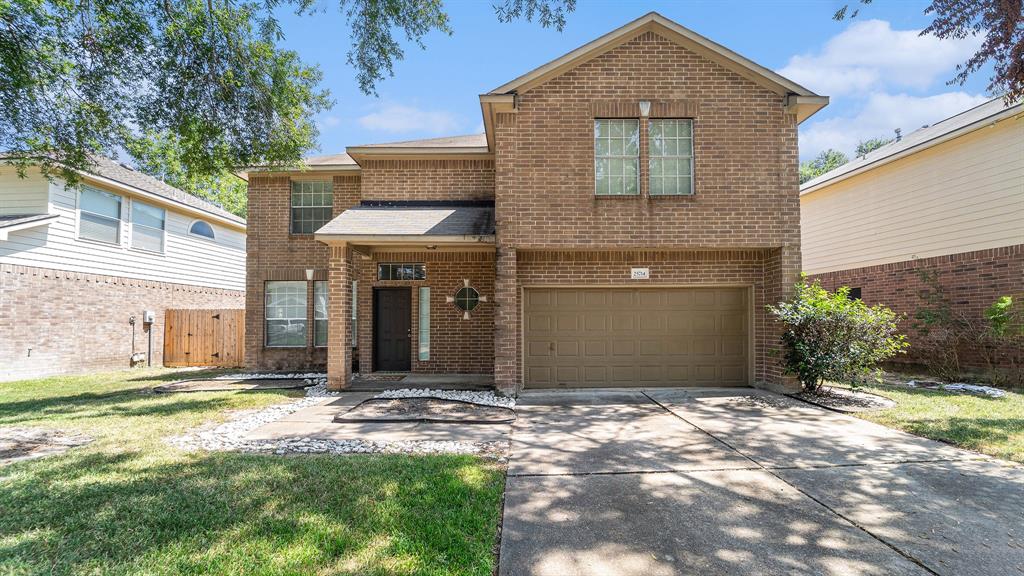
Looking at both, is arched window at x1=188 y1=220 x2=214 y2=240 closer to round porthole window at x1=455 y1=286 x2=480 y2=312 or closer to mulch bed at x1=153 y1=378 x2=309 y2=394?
mulch bed at x1=153 y1=378 x2=309 y2=394

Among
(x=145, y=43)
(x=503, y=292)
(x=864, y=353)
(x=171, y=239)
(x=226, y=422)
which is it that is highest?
(x=145, y=43)

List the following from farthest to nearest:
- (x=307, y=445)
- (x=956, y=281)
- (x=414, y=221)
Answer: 1. (x=956, y=281)
2. (x=414, y=221)
3. (x=307, y=445)

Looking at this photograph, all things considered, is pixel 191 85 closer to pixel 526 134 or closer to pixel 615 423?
pixel 526 134

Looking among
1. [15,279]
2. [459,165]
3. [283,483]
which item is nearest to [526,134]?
[459,165]

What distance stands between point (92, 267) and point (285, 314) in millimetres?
5741

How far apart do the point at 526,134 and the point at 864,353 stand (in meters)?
7.35

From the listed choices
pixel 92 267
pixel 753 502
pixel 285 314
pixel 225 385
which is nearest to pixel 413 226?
pixel 285 314

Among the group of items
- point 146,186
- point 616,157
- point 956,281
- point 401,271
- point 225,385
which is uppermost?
point 146,186

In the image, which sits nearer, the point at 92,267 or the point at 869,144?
the point at 92,267

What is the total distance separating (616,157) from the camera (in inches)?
351

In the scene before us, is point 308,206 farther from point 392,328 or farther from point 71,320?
point 71,320

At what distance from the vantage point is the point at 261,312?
465 inches

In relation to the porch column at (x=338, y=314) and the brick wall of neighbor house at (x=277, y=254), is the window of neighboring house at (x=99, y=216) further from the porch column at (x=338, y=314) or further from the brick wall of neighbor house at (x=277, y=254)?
the porch column at (x=338, y=314)

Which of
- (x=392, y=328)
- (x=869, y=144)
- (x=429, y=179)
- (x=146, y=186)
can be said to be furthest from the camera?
(x=869, y=144)
